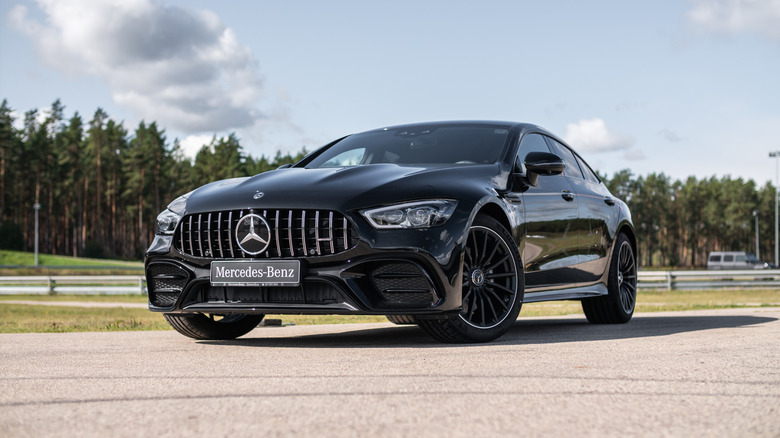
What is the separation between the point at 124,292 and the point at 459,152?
961 inches

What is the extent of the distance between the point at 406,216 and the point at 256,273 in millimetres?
1071

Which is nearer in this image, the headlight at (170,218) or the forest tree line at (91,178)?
the headlight at (170,218)

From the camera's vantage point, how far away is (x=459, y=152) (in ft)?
21.8

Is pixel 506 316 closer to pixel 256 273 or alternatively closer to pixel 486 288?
pixel 486 288

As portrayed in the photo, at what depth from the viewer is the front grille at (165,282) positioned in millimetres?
5887

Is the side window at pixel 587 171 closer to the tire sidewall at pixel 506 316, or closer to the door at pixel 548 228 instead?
the door at pixel 548 228

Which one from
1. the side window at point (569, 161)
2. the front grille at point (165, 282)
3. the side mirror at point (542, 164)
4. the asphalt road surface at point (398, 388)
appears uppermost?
the side window at point (569, 161)

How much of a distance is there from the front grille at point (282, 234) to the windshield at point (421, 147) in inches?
54.4

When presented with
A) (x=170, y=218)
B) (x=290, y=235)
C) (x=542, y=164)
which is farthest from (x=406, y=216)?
(x=170, y=218)

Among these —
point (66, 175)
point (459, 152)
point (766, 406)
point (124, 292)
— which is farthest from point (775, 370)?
point (66, 175)

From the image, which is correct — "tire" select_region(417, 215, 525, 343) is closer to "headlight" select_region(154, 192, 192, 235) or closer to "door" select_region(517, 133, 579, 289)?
"door" select_region(517, 133, 579, 289)

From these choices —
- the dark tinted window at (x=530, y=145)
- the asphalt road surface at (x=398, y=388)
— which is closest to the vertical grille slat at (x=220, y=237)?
the asphalt road surface at (x=398, y=388)

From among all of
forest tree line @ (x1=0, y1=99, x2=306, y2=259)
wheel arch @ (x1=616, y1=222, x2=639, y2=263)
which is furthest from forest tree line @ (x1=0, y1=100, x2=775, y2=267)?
wheel arch @ (x1=616, y1=222, x2=639, y2=263)

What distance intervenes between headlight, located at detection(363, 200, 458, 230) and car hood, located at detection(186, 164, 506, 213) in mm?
56
